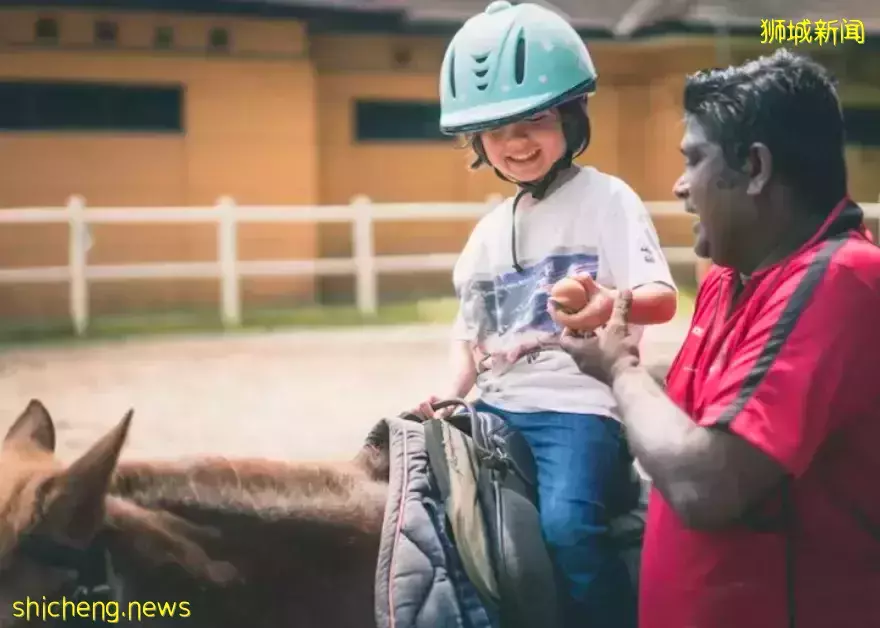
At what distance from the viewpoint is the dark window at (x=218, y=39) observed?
2.24 m

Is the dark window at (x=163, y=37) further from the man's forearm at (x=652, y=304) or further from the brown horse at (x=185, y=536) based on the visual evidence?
the man's forearm at (x=652, y=304)

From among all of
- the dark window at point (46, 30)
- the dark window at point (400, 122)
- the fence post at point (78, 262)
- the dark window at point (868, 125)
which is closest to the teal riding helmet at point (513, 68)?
the dark window at point (868, 125)

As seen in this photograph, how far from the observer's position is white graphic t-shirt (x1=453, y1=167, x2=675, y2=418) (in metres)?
0.85

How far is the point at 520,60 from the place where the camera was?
0.86m

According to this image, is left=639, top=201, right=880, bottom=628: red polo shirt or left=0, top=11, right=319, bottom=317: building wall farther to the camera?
left=0, top=11, right=319, bottom=317: building wall

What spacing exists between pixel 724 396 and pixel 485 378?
0.40 m

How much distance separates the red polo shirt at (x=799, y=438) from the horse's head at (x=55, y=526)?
0.42m

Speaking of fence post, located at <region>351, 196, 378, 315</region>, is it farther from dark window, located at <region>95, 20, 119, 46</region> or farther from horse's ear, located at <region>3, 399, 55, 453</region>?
horse's ear, located at <region>3, 399, 55, 453</region>

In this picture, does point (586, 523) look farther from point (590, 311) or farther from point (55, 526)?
point (55, 526)

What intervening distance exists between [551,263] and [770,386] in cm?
37

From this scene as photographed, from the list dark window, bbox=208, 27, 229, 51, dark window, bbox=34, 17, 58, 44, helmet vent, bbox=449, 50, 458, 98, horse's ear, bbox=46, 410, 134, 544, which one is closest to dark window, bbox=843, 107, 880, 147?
helmet vent, bbox=449, 50, 458, 98

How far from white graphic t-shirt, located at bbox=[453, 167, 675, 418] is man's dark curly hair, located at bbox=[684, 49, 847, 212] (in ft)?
0.80

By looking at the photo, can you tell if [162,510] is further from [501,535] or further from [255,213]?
[255,213]

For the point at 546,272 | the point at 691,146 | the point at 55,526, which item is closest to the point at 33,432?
the point at 55,526
